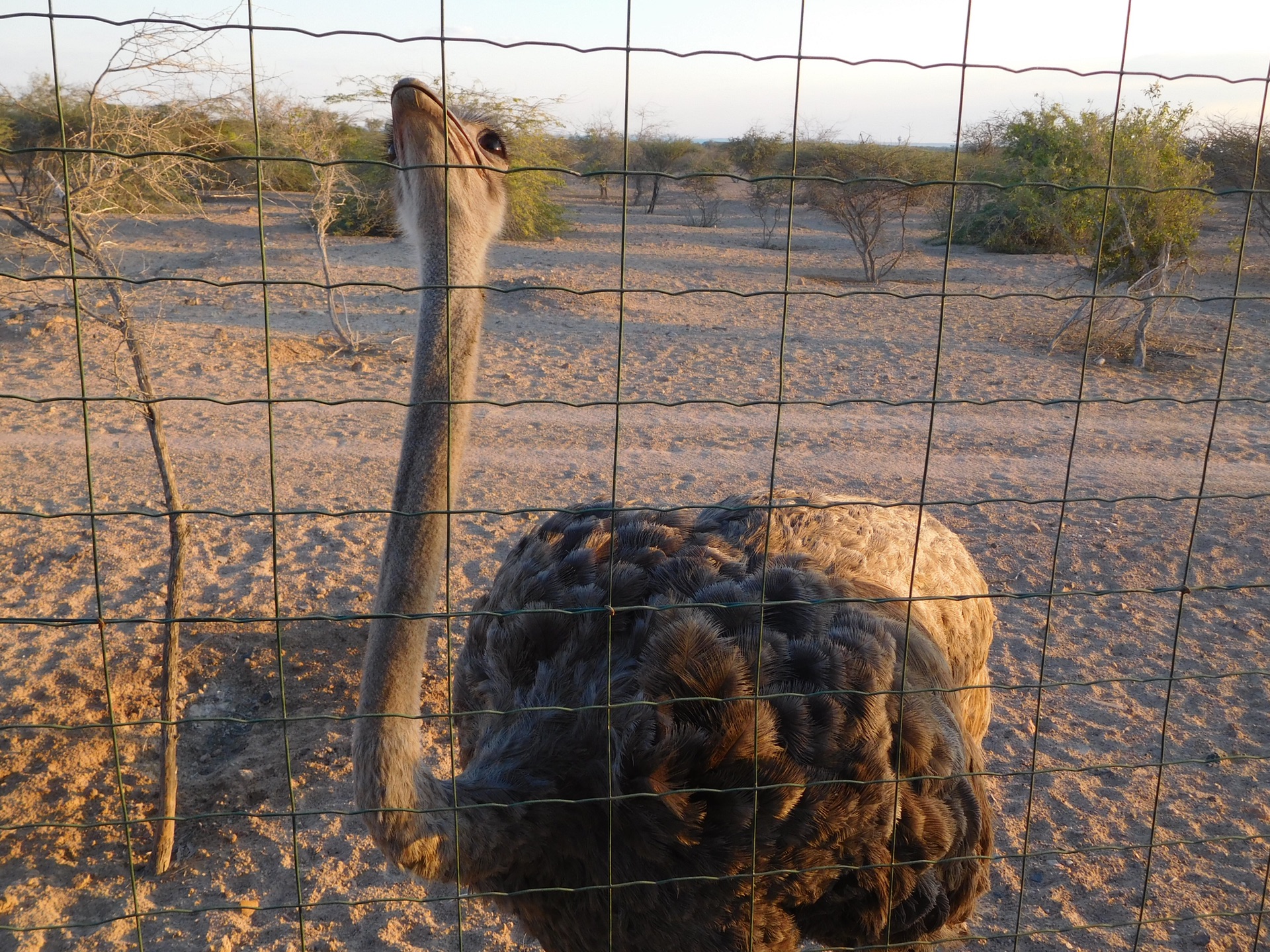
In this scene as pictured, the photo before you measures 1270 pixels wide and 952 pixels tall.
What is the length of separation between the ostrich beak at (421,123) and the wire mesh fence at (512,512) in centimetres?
27

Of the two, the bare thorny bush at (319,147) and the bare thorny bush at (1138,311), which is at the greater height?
the bare thorny bush at (319,147)

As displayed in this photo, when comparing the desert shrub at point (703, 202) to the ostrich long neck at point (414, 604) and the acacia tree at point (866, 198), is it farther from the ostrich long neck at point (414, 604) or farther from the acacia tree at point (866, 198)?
the ostrich long neck at point (414, 604)

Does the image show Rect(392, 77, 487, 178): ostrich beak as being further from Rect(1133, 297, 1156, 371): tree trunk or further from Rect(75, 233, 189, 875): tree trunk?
Rect(1133, 297, 1156, 371): tree trunk

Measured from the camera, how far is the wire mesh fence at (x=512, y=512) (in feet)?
8.17

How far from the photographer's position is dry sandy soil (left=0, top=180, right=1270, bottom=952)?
3721mm

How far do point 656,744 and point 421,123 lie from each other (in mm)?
1414

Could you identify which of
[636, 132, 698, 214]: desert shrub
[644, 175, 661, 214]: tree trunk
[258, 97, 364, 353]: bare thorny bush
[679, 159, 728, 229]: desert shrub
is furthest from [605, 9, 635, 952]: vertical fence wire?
[636, 132, 698, 214]: desert shrub

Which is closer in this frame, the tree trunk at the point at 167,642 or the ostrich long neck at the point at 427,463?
the ostrich long neck at the point at 427,463

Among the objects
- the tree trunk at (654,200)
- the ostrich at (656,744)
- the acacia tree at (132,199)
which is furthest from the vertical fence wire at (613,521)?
the tree trunk at (654,200)

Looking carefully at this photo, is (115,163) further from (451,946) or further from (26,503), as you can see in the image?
(26,503)

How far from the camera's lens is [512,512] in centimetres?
192

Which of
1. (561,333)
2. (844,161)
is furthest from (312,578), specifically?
(844,161)

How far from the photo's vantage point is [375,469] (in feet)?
25.4

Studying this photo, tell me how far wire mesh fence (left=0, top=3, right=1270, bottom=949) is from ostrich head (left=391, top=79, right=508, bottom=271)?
12 cm
